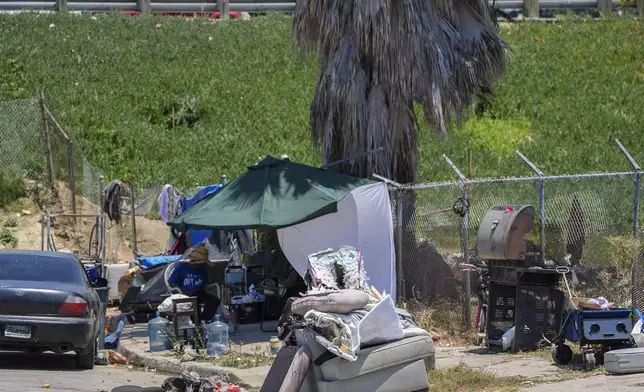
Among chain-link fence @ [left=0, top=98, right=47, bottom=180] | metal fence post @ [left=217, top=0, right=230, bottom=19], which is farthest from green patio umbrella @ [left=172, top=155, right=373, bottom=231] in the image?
metal fence post @ [left=217, top=0, right=230, bottom=19]

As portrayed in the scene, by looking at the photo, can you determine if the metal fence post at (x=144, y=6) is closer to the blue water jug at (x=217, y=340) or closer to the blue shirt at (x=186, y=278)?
the blue shirt at (x=186, y=278)

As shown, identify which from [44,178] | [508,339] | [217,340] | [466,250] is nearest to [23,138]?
[44,178]

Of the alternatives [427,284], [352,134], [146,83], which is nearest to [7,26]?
[146,83]

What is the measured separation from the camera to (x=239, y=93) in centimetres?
3069

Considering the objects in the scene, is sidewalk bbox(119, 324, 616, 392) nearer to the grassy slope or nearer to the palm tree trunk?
the palm tree trunk

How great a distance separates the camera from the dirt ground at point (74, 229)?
72.7 feet

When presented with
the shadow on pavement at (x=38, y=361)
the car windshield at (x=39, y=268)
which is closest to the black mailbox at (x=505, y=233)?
the car windshield at (x=39, y=268)

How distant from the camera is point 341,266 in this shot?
1214 cm

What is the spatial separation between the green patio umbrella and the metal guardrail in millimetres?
25232

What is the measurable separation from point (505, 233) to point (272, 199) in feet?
11.5

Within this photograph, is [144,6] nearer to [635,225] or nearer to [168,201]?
[168,201]

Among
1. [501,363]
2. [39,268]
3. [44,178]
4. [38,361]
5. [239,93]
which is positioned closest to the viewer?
[501,363]

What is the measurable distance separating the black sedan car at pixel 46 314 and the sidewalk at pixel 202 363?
2.42 feet

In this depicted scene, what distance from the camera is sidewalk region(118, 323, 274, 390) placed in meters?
11.8
